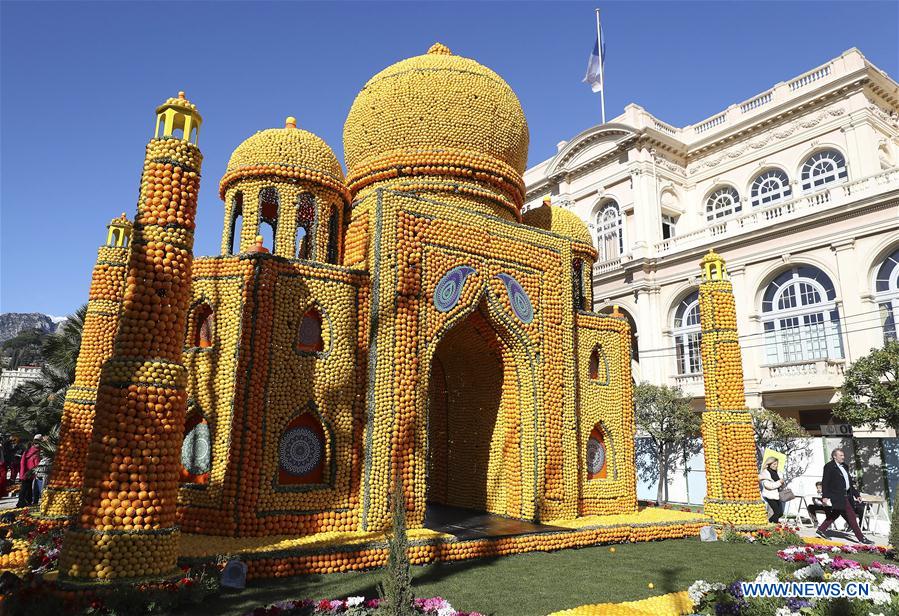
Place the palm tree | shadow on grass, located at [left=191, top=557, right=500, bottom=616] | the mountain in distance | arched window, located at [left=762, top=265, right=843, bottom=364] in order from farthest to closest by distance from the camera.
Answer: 1. the mountain in distance
2. arched window, located at [left=762, top=265, right=843, bottom=364]
3. the palm tree
4. shadow on grass, located at [left=191, top=557, right=500, bottom=616]

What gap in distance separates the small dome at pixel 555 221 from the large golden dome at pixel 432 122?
Result: 1602 millimetres

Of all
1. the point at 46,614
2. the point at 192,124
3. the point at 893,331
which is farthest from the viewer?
the point at 893,331

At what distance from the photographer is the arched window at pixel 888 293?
21.2m

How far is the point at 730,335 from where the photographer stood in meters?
13.9

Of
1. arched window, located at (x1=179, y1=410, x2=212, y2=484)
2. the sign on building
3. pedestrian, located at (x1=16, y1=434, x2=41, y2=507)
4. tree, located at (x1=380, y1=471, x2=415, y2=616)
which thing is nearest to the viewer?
tree, located at (x1=380, y1=471, x2=415, y2=616)

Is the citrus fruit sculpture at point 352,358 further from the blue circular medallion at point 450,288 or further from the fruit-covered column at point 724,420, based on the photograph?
the fruit-covered column at point 724,420

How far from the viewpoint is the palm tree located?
60.7 feet

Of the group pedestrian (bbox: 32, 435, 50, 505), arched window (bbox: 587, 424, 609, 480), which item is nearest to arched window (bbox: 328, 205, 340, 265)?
arched window (bbox: 587, 424, 609, 480)

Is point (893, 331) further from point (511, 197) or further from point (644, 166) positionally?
point (511, 197)

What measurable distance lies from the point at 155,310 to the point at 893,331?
23867mm

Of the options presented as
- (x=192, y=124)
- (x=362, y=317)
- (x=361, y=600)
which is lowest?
(x=361, y=600)

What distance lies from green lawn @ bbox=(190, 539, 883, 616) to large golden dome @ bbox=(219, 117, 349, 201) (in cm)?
776

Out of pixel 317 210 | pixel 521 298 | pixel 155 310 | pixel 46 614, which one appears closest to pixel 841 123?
pixel 521 298

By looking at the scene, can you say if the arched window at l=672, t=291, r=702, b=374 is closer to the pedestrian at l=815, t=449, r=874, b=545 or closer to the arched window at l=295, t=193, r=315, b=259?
the pedestrian at l=815, t=449, r=874, b=545
